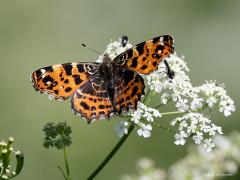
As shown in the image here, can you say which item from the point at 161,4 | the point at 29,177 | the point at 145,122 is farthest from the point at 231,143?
the point at 161,4

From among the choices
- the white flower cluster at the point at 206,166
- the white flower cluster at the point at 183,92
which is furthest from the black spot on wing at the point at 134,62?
the white flower cluster at the point at 206,166

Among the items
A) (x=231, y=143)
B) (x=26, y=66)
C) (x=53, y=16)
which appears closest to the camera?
(x=231, y=143)

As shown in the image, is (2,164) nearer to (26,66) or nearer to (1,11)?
(26,66)

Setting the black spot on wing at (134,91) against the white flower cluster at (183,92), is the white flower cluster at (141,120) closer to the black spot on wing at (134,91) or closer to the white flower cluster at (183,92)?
the black spot on wing at (134,91)

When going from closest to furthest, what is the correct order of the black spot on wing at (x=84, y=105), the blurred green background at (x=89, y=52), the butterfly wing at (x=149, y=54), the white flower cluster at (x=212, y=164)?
the white flower cluster at (x=212, y=164) < the black spot on wing at (x=84, y=105) < the butterfly wing at (x=149, y=54) < the blurred green background at (x=89, y=52)

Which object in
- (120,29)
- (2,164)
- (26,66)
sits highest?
(120,29)
